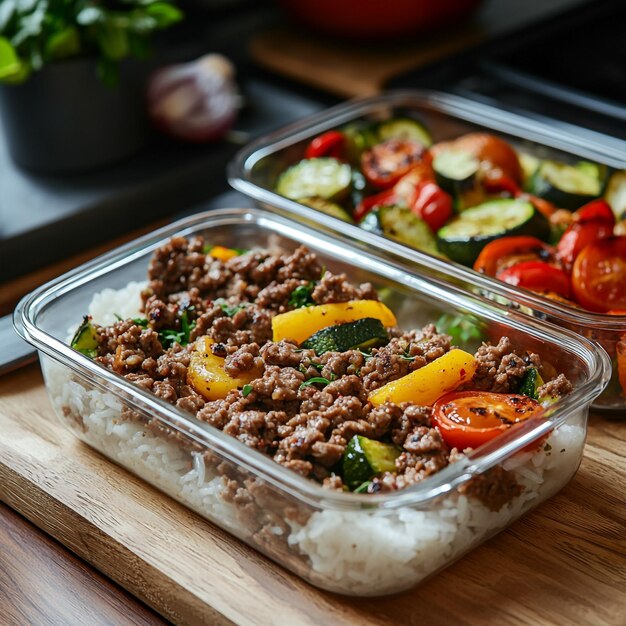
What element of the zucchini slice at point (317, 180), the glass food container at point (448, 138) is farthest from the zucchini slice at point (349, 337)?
the zucchini slice at point (317, 180)

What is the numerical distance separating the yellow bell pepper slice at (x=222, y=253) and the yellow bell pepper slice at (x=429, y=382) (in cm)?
61

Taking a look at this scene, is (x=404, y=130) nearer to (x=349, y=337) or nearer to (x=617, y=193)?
(x=617, y=193)

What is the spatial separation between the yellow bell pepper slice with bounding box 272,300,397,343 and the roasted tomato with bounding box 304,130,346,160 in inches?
31.0

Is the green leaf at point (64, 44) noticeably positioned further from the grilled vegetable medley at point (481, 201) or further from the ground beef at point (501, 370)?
the ground beef at point (501, 370)

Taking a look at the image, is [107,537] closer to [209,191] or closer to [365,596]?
[365,596]

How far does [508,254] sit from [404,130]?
72 centimetres

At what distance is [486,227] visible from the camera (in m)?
2.34

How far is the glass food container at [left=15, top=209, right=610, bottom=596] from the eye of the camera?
1.51m

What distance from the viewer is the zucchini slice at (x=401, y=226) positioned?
7.56 feet

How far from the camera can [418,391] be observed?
174 centimetres

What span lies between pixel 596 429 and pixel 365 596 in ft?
2.12

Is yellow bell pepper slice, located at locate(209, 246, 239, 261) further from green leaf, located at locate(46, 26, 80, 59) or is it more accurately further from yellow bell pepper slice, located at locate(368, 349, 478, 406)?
green leaf, located at locate(46, 26, 80, 59)

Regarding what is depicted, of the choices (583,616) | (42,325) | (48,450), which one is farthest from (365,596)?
(42,325)

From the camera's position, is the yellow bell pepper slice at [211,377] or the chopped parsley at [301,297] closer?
the yellow bell pepper slice at [211,377]
